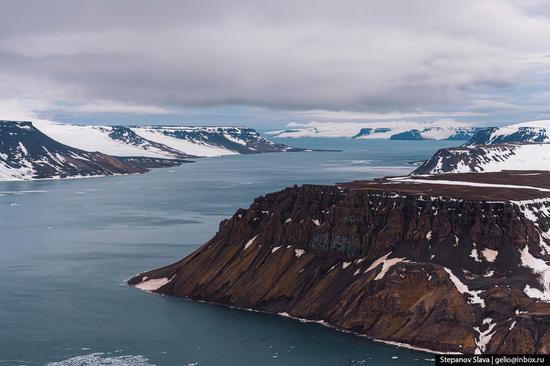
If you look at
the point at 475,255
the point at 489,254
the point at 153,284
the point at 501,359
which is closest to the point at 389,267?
the point at 475,255

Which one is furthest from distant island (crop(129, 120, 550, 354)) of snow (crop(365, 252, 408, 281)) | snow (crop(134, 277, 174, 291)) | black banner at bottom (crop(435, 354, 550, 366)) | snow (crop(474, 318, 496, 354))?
black banner at bottom (crop(435, 354, 550, 366))

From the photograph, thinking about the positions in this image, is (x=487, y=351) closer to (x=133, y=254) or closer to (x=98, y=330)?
(x=98, y=330)

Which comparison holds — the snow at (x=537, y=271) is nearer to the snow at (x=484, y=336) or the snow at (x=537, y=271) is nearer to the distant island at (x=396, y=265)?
the distant island at (x=396, y=265)

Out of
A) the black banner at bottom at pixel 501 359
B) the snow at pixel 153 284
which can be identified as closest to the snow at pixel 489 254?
the black banner at bottom at pixel 501 359

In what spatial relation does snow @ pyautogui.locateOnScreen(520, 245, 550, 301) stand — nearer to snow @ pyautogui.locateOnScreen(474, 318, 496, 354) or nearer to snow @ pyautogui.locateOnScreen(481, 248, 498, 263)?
snow @ pyautogui.locateOnScreen(481, 248, 498, 263)

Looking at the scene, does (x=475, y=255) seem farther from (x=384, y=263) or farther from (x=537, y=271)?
→ (x=384, y=263)

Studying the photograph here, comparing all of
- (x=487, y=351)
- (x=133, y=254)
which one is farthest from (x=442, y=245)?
(x=133, y=254)
